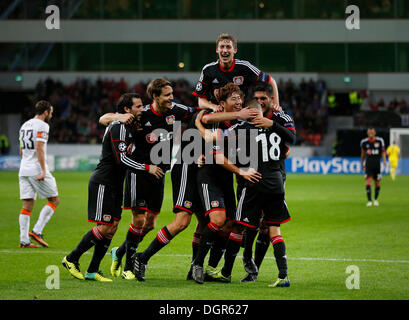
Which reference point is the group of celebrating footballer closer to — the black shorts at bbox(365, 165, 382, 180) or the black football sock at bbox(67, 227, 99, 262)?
the black football sock at bbox(67, 227, 99, 262)

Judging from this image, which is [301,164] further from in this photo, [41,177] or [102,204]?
[102,204]

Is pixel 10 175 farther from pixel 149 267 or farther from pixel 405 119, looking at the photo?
pixel 149 267

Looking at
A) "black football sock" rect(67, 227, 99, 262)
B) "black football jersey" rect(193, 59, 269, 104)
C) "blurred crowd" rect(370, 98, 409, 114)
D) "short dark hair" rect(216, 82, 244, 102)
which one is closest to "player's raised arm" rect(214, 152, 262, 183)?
"short dark hair" rect(216, 82, 244, 102)

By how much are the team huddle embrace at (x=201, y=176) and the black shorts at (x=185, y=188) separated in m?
0.01

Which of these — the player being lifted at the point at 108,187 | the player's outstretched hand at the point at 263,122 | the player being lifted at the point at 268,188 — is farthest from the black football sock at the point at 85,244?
the player's outstretched hand at the point at 263,122

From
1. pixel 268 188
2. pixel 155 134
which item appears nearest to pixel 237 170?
pixel 268 188

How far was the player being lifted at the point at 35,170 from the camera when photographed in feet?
39.7

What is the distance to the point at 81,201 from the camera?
21562 millimetres

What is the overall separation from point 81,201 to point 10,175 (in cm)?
1450

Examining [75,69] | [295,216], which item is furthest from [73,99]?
[295,216]

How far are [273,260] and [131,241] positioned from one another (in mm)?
2514

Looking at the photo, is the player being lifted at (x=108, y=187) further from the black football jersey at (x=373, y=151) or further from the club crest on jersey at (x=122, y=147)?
the black football jersey at (x=373, y=151)

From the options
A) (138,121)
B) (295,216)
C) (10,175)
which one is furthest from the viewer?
(10,175)

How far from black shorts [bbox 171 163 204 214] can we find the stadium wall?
93.8ft
